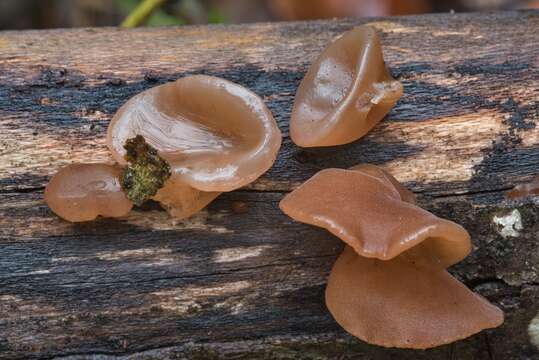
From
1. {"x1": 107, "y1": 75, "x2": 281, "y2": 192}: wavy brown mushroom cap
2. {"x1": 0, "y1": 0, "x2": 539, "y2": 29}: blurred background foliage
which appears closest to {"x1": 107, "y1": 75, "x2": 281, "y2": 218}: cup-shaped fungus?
{"x1": 107, "y1": 75, "x2": 281, "y2": 192}: wavy brown mushroom cap

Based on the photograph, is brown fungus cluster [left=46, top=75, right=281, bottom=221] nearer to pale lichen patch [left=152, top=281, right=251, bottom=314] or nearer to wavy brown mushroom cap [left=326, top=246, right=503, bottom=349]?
pale lichen patch [left=152, top=281, right=251, bottom=314]

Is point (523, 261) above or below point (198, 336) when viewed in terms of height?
above

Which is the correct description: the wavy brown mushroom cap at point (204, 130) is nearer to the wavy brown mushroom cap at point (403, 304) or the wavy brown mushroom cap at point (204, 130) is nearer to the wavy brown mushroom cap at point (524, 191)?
the wavy brown mushroom cap at point (403, 304)

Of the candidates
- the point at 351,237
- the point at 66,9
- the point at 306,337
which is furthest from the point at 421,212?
the point at 66,9

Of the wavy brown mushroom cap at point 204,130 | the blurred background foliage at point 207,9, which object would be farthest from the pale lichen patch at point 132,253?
the blurred background foliage at point 207,9

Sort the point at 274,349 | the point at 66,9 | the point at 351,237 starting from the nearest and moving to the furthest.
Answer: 1. the point at 351,237
2. the point at 274,349
3. the point at 66,9

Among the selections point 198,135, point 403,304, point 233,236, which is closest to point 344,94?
point 198,135

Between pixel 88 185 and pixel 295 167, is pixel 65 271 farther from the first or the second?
pixel 295 167
